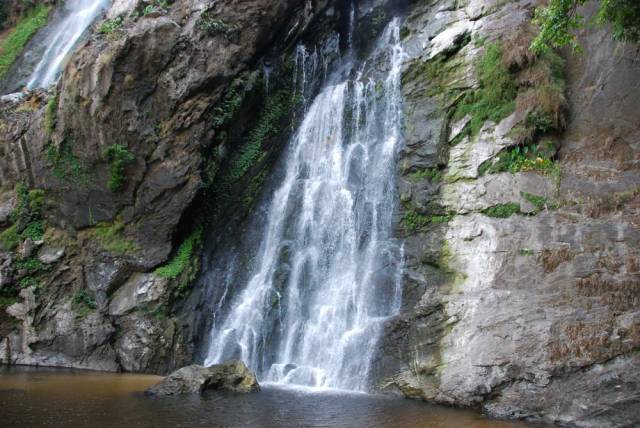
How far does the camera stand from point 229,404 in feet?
33.5

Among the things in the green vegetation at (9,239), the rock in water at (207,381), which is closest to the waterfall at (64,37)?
the green vegetation at (9,239)

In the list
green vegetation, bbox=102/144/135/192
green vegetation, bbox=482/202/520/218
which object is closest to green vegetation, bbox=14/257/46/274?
green vegetation, bbox=102/144/135/192

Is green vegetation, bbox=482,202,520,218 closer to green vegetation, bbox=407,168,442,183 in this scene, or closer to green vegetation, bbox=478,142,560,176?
green vegetation, bbox=478,142,560,176

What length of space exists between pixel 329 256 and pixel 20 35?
19.5 metres

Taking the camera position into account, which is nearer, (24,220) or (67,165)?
(24,220)

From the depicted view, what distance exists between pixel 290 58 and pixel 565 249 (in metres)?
12.7

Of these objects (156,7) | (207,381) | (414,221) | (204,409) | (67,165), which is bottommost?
(204,409)

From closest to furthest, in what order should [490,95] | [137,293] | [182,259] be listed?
[490,95]
[137,293]
[182,259]

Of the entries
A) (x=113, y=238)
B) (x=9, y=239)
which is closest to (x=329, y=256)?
(x=113, y=238)

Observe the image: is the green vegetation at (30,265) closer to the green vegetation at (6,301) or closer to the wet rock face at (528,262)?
the green vegetation at (6,301)

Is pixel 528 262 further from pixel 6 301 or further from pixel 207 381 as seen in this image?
pixel 6 301

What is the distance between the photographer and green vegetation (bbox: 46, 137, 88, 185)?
1680 centimetres

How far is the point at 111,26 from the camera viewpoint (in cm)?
1767

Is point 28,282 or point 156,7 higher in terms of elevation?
point 156,7
